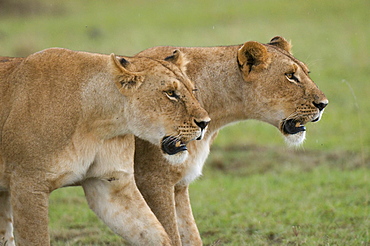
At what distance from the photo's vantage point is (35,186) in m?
3.98

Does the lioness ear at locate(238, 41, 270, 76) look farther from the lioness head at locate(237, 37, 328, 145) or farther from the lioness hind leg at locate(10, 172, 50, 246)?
the lioness hind leg at locate(10, 172, 50, 246)

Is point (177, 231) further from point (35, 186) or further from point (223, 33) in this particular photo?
point (223, 33)

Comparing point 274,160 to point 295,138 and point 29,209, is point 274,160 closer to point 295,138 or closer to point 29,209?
point 295,138

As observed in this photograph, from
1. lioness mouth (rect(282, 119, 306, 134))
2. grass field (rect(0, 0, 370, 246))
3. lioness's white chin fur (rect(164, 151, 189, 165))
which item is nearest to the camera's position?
lioness's white chin fur (rect(164, 151, 189, 165))

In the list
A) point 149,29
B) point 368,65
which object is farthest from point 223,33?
point 368,65

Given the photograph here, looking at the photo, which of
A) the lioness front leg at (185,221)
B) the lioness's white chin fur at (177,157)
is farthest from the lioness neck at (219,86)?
the lioness's white chin fur at (177,157)

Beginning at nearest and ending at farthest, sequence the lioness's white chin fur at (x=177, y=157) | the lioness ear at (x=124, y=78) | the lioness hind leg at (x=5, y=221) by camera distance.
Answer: the lioness ear at (x=124, y=78) < the lioness's white chin fur at (x=177, y=157) < the lioness hind leg at (x=5, y=221)

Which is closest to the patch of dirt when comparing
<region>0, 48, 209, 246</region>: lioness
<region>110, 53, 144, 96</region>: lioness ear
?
<region>0, 48, 209, 246</region>: lioness

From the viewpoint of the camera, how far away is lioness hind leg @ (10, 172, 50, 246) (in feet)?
13.1

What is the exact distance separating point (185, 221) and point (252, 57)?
1.27 meters

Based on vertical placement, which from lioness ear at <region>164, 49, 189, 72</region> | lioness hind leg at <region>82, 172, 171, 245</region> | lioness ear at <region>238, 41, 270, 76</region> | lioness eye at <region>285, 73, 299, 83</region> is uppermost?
lioness ear at <region>238, 41, 270, 76</region>

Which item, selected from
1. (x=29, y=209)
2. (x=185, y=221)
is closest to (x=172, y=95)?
(x=29, y=209)

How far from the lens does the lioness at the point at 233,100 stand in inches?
181

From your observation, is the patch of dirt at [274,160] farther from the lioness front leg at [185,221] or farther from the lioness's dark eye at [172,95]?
the lioness's dark eye at [172,95]
